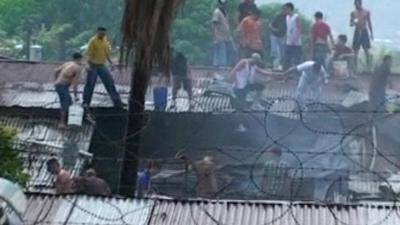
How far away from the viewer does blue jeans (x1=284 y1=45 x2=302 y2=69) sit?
50.0ft

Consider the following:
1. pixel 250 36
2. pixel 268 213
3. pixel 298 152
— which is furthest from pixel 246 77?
pixel 268 213

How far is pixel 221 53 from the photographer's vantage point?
15.6 metres

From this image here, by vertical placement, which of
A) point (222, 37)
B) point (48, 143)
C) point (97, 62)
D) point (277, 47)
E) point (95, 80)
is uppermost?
point (222, 37)

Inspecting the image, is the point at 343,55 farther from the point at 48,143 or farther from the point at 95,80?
the point at 48,143

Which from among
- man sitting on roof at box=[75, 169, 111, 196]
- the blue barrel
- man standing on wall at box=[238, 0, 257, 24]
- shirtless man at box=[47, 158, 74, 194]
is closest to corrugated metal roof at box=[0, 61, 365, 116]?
the blue barrel

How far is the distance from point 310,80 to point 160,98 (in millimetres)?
2037

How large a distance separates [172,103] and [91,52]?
5.76 feet

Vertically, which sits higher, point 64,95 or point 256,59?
point 256,59

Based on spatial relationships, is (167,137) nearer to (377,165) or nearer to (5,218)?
(377,165)

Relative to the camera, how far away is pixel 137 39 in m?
9.48

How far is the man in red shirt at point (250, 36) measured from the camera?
15.0 meters

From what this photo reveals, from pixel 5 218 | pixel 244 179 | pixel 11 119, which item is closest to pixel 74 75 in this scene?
pixel 11 119

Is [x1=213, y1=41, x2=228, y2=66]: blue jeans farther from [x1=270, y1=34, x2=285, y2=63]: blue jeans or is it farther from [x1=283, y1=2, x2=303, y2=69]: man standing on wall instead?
[x1=283, y1=2, x2=303, y2=69]: man standing on wall

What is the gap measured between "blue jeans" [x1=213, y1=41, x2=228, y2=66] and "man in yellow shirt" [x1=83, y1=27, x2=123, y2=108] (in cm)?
255
